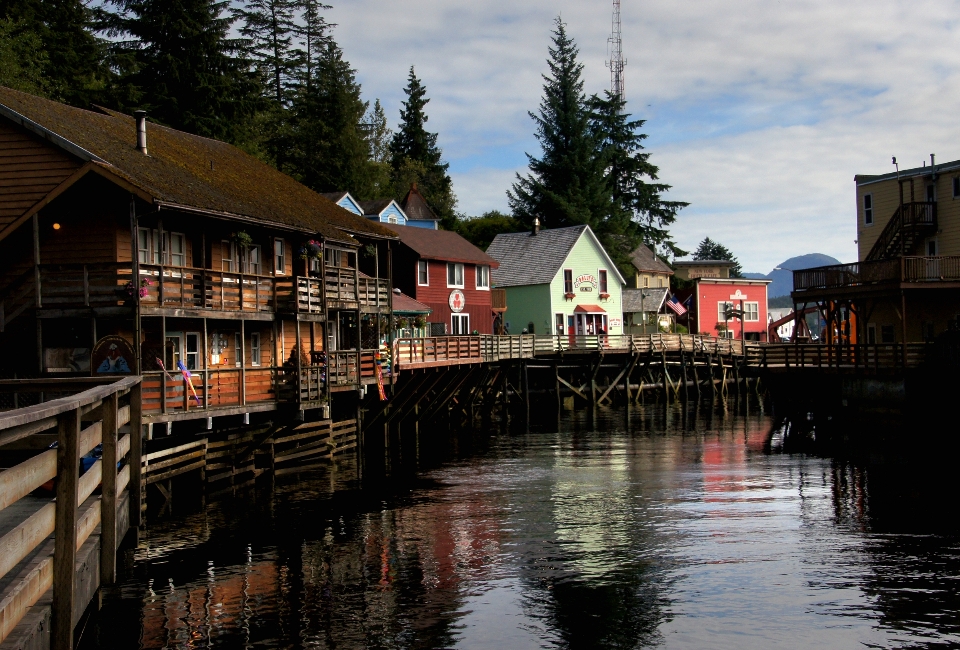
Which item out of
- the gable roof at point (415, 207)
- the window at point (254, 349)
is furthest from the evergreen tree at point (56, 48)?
the gable roof at point (415, 207)

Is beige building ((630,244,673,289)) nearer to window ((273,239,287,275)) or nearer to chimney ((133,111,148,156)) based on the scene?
window ((273,239,287,275))

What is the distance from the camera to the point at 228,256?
1123 inches

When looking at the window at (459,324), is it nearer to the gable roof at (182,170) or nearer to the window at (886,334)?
the gable roof at (182,170)

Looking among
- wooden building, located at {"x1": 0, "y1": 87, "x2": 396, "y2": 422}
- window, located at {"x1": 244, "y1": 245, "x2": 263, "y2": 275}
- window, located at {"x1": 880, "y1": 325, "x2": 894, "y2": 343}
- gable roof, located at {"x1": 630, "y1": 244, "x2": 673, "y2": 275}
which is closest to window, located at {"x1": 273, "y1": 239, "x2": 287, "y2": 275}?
wooden building, located at {"x1": 0, "y1": 87, "x2": 396, "y2": 422}

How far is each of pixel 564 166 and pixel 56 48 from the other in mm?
42096

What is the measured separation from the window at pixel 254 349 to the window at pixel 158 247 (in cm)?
369

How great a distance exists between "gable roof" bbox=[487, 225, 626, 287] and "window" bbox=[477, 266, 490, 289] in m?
5.74

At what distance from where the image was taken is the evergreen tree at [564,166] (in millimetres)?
78438

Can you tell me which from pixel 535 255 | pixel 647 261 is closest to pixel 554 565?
pixel 535 255

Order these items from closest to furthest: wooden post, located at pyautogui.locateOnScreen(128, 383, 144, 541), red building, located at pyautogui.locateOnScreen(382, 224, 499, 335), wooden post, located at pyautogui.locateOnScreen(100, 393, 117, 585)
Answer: wooden post, located at pyautogui.locateOnScreen(100, 393, 117, 585) → wooden post, located at pyautogui.locateOnScreen(128, 383, 144, 541) → red building, located at pyautogui.locateOnScreen(382, 224, 499, 335)

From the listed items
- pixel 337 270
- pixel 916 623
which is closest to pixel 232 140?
pixel 337 270

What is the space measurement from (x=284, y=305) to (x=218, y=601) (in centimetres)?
1413

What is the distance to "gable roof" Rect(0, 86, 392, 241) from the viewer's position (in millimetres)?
23406

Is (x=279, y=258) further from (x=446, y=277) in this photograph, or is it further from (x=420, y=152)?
(x=420, y=152)
